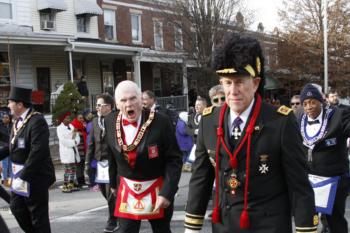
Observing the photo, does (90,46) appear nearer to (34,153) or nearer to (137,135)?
(34,153)

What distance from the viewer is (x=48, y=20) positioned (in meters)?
21.8

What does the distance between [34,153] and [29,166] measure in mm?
155

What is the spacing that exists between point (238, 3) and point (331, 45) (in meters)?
8.70

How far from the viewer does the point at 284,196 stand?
2.93 meters

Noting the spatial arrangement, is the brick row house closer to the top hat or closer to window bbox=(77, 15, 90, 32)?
window bbox=(77, 15, 90, 32)

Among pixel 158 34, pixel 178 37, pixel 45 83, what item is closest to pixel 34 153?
pixel 45 83

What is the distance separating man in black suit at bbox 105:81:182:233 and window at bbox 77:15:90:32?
1968 cm

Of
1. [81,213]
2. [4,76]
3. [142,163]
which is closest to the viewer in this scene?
[142,163]

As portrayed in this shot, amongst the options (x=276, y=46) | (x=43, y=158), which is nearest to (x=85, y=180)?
(x=43, y=158)

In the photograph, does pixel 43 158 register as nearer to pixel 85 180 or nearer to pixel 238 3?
pixel 85 180

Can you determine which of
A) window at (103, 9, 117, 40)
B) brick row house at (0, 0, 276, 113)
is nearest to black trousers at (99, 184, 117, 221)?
brick row house at (0, 0, 276, 113)

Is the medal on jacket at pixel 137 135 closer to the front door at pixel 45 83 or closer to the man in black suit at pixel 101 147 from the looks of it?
the man in black suit at pixel 101 147

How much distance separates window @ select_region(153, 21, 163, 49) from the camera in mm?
26878

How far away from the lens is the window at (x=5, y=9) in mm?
19500
